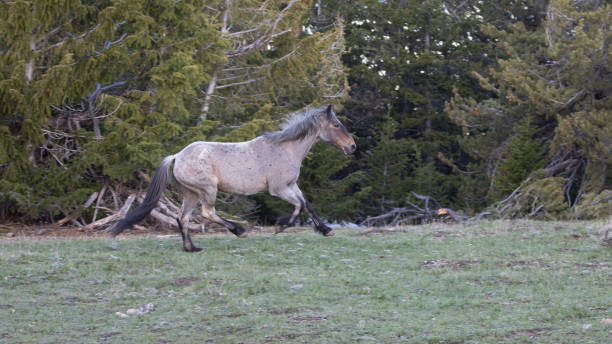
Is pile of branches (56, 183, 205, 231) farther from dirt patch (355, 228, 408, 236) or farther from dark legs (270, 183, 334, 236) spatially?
dark legs (270, 183, 334, 236)

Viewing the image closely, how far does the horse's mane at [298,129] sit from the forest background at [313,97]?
194 inches

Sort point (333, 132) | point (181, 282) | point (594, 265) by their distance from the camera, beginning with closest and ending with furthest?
point (181, 282) → point (594, 265) → point (333, 132)

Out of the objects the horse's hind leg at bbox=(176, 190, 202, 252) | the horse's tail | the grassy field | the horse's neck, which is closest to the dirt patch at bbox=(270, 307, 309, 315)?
the grassy field

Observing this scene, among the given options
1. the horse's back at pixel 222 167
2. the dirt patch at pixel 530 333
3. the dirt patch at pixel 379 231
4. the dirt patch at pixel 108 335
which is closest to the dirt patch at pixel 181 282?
the dirt patch at pixel 108 335

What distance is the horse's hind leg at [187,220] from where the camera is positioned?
32.1ft

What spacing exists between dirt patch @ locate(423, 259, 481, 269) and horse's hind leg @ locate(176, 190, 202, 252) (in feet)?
10.6

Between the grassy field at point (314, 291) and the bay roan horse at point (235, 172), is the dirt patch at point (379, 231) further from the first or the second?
the grassy field at point (314, 291)

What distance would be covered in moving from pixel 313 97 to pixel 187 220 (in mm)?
14596

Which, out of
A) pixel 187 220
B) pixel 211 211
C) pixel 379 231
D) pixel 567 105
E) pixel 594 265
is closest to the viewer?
pixel 594 265

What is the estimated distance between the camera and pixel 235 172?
10.3 meters

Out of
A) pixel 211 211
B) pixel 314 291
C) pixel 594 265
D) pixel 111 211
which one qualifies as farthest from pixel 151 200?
pixel 111 211

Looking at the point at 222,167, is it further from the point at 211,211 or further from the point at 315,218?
the point at 315,218

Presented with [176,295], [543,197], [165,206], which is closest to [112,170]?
[165,206]

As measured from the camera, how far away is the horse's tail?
33.0ft
